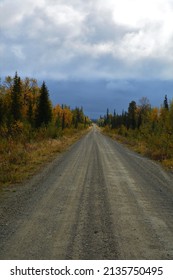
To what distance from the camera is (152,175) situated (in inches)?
562

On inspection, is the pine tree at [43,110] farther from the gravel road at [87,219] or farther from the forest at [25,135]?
the gravel road at [87,219]

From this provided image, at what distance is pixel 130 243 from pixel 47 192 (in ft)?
15.4

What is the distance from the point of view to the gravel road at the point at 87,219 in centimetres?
539

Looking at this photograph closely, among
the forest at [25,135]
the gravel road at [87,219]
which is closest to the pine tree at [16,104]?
the forest at [25,135]

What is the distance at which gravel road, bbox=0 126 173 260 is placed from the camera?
5.39m

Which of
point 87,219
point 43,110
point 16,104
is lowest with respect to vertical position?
point 87,219

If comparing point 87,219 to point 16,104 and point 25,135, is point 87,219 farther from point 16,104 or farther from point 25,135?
point 16,104

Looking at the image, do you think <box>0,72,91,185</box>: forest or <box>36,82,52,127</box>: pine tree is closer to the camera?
<box>0,72,91,185</box>: forest

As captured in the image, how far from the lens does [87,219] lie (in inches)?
284

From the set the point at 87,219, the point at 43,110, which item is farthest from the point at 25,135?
the point at 43,110

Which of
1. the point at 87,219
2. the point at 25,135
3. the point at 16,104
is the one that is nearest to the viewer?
the point at 87,219

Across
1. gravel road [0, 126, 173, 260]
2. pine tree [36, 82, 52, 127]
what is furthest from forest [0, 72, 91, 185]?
gravel road [0, 126, 173, 260]

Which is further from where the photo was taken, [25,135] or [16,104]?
[16,104]

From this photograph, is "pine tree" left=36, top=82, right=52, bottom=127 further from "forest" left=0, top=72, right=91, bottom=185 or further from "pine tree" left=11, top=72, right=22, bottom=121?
"pine tree" left=11, top=72, right=22, bottom=121
